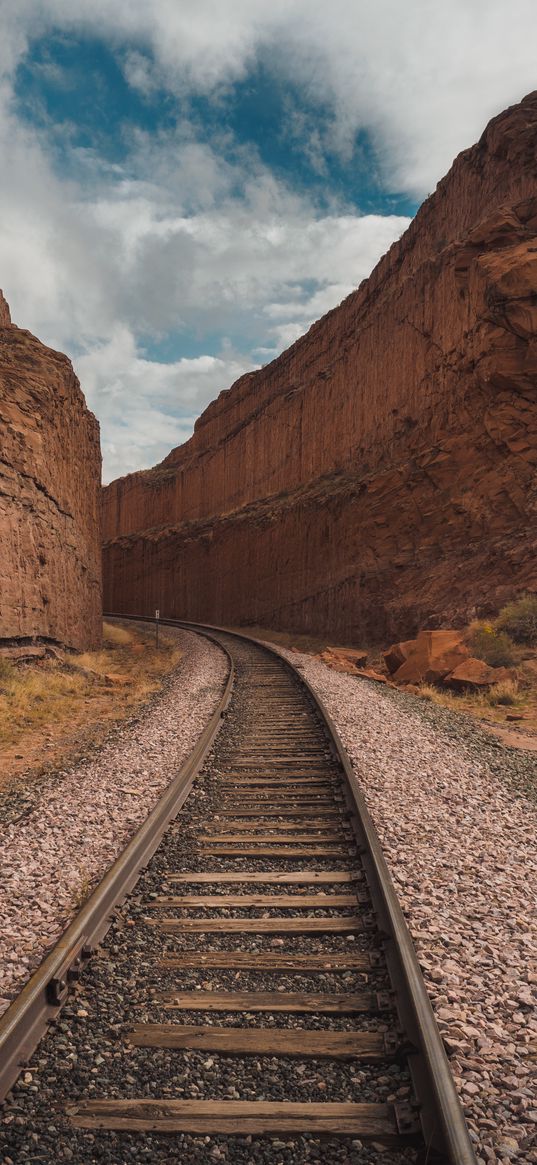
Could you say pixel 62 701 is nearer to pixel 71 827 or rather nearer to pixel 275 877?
pixel 71 827

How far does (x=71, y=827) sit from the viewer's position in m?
5.29

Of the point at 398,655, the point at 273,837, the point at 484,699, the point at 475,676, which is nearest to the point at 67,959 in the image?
the point at 273,837

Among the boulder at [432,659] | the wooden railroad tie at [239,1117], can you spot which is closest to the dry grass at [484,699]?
the boulder at [432,659]

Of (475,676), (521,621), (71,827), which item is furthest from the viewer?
(521,621)

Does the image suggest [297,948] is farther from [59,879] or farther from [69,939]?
[59,879]

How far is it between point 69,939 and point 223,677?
1212 centimetres

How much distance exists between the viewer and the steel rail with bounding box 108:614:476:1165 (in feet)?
6.87

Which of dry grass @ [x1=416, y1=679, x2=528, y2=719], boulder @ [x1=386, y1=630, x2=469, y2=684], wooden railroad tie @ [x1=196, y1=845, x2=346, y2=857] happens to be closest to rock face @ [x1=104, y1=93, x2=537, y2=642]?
boulder @ [x1=386, y1=630, x2=469, y2=684]


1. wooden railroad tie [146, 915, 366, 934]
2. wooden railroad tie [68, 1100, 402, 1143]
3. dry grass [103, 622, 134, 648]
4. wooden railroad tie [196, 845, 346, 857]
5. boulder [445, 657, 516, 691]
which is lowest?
wooden railroad tie [68, 1100, 402, 1143]

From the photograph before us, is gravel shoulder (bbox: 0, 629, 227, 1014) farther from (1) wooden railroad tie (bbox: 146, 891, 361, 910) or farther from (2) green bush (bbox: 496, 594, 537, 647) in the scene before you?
(2) green bush (bbox: 496, 594, 537, 647)

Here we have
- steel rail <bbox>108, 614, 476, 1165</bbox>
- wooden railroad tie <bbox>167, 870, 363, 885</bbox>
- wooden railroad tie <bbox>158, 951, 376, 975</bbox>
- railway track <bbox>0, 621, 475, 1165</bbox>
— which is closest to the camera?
steel rail <bbox>108, 614, 476, 1165</bbox>

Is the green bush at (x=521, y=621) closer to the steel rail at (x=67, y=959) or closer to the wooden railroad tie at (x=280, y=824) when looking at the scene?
the wooden railroad tie at (x=280, y=824)

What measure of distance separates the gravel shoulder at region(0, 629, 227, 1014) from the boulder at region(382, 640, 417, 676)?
820cm

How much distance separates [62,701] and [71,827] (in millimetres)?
7276
